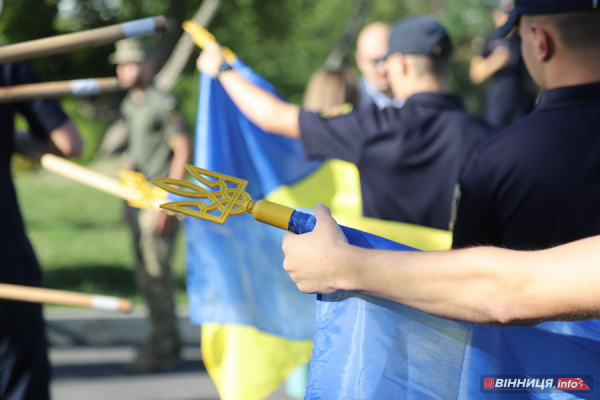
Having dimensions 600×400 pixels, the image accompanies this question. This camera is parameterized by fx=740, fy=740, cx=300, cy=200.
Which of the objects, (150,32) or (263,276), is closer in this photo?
(150,32)

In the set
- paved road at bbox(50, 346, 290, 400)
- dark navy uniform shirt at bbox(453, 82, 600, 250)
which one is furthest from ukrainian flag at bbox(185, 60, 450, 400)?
paved road at bbox(50, 346, 290, 400)

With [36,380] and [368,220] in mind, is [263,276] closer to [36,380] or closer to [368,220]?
[368,220]

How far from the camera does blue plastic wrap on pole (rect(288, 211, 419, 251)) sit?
1.51 m

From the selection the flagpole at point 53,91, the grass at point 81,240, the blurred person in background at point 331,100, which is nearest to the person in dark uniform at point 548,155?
the flagpole at point 53,91

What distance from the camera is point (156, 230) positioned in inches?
215

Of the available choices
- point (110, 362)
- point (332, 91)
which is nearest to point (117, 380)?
point (110, 362)

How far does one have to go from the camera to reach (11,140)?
→ 107 inches

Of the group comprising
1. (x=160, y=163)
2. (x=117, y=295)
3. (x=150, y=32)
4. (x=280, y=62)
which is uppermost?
(x=150, y=32)

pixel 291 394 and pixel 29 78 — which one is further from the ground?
pixel 29 78

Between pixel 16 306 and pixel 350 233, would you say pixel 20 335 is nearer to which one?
pixel 16 306

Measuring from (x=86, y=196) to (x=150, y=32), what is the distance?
47.2 ft

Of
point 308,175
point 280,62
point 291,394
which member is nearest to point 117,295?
point 291,394

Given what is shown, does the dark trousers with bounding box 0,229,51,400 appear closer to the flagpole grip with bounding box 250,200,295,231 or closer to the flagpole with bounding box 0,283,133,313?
the flagpole with bounding box 0,283,133,313

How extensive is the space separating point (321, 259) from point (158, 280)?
435cm
